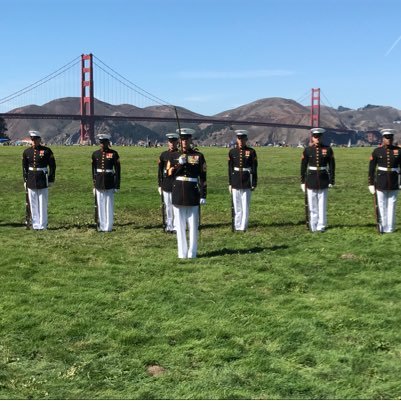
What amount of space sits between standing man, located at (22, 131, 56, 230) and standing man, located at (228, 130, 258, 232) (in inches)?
163

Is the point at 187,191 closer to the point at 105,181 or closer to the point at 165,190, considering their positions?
the point at 165,190

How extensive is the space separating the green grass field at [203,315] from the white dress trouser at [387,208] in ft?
1.13

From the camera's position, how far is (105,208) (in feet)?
42.3

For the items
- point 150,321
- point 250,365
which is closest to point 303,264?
point 150,321

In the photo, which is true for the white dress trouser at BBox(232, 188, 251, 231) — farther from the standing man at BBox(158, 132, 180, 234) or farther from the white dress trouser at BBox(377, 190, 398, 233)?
the white dress trouser at BBox(377, 190, 398, 233)

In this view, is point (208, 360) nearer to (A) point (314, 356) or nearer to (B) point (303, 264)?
(A) point (314, 356)

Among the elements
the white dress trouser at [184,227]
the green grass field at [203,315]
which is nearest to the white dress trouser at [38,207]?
the green grass field at [203,315]

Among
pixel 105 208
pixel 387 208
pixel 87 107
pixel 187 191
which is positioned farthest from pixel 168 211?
pixel 87 107

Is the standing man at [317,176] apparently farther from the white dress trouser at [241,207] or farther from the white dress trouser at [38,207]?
the white dress trouser at [38,207]

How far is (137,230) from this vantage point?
12938mm

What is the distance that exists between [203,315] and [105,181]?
6.75 meters

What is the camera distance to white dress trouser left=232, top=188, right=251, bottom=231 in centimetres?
1258

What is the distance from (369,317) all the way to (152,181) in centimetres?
1960

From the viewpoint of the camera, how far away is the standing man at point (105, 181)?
1275 centimetres
